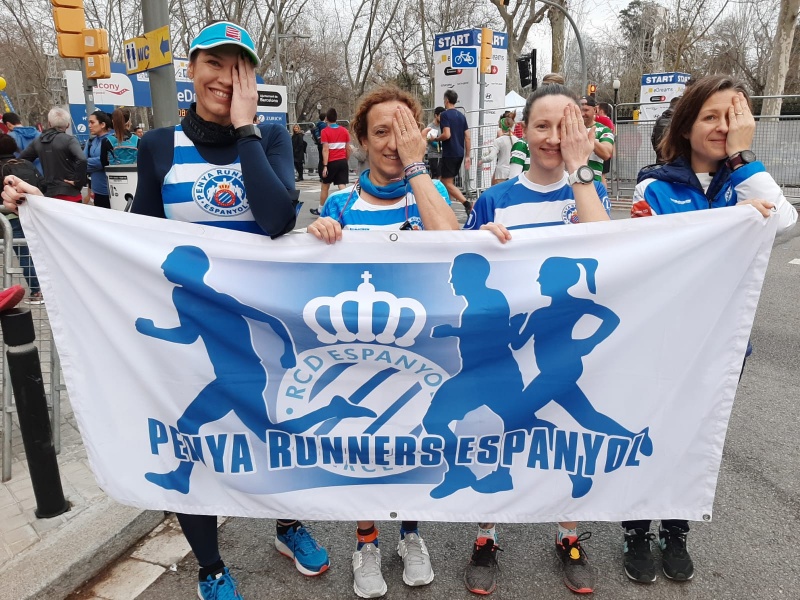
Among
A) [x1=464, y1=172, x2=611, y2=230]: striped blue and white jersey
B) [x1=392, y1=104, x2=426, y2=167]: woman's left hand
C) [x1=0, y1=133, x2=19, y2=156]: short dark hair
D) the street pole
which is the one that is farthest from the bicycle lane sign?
[x1=392, y1=104, x2=426, y2=167]: woman's left hand

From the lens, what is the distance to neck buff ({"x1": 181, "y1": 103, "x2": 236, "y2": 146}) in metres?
2.25

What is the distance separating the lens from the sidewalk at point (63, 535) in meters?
2.55

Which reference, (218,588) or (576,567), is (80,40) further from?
(576,567)

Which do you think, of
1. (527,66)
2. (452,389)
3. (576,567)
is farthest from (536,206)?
(527,66)

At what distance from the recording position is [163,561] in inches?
110

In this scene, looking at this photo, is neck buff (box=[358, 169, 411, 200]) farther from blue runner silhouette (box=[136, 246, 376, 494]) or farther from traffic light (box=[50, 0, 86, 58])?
traffic light (box=[50, 0, 86, 58])

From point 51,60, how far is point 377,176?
161 feet

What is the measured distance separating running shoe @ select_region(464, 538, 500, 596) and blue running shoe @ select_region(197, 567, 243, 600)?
91 centimetres

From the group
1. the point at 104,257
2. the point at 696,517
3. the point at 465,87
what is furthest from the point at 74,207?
the point at 465,87

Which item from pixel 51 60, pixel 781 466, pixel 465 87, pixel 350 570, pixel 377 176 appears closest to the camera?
pixel 377 176

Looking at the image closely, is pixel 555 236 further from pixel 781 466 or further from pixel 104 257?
pixel 781 466

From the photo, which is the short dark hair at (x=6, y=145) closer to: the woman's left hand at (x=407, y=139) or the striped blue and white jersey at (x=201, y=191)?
the striped blue and white jersey at (x=201, y=191)

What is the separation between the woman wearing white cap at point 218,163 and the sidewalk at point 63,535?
23.5 inches

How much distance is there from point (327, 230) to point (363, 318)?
34cm
